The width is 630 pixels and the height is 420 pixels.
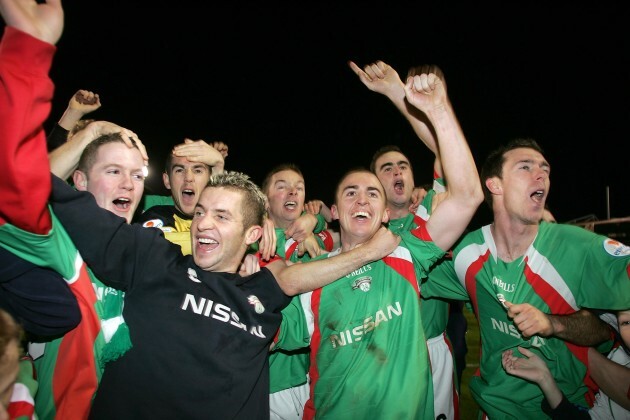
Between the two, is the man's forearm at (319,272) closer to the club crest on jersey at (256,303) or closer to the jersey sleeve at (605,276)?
the club crest on jersey at (256,303)

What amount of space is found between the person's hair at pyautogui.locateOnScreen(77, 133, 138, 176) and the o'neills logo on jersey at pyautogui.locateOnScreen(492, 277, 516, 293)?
2744 mm

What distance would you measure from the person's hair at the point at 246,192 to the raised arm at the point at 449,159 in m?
1.22

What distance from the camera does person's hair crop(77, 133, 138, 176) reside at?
7.57ft

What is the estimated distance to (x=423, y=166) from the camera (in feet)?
99.9

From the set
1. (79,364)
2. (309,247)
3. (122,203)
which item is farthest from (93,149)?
(309,247)

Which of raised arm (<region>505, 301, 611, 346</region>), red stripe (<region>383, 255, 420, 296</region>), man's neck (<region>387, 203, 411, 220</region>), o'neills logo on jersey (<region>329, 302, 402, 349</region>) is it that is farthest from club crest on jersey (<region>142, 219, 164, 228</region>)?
raised arm (<region>505, 301, 611, 346</region>)

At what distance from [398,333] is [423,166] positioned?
29453mm

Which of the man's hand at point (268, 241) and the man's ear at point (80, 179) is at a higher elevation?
the man's ear at point (80, 179)

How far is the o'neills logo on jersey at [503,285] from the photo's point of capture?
2880mm

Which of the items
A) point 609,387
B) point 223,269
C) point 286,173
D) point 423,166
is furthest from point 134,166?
point 423,166

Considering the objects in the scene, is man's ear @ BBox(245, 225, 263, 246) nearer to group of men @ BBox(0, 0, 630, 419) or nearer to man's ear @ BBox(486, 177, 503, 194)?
group of men @ BBox(0, 0, 630, 419)

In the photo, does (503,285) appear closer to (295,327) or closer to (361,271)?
(361,271)

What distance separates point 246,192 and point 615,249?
2.53 m

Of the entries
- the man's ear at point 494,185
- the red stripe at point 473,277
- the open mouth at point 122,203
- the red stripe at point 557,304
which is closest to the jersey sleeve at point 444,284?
the red stripe at point 473,277
